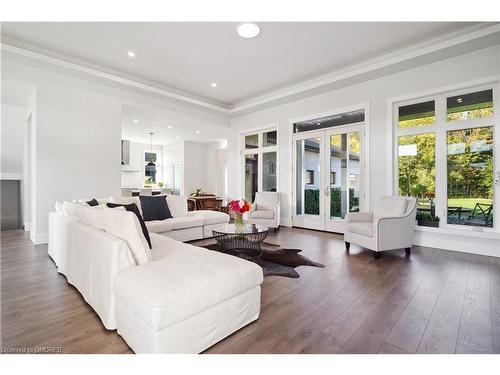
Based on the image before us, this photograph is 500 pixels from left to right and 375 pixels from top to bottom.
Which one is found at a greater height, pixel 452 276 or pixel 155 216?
pixel 155 216

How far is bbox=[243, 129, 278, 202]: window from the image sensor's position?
6639mm

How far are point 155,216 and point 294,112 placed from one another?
401 cm

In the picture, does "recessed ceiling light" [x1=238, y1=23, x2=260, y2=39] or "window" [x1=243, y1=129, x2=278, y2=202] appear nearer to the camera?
"recessed ceiling light" [x1=238, y1=23, x2=260, y2=39]

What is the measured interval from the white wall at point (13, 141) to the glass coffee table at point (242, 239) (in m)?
5.91

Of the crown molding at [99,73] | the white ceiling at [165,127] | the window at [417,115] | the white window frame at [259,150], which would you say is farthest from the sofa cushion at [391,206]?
the white ceiling at [165,127]

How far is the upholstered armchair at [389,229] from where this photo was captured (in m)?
3.50

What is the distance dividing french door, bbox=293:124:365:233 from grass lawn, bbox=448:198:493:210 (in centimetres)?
138

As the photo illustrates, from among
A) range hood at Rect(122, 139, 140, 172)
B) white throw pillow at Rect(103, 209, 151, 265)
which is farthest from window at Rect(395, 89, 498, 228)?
range hood at Rect(122, 139, 140, 172)

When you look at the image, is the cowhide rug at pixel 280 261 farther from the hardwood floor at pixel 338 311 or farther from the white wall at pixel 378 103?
the white wall at pixel 378 103

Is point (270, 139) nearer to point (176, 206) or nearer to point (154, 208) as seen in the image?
Result: point (176, 206)

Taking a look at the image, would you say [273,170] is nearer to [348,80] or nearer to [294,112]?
[294,112]

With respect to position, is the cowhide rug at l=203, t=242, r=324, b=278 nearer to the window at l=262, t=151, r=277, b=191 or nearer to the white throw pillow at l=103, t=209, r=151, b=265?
the white throw pillow at l=103, t=209, r=151, b=265

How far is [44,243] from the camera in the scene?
4395 millimetres
